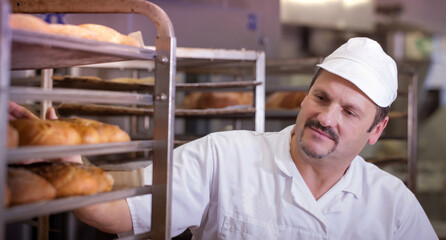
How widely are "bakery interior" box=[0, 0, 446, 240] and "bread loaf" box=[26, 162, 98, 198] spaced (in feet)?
0.24

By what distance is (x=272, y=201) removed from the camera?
1.59 metres

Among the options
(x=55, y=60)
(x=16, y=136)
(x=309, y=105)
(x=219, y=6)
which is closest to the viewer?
(x=16, y=136)

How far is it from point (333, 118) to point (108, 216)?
732 millimetres

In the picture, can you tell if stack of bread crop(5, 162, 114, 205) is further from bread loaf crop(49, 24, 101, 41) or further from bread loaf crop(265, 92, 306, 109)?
bread loaf crop(265, 92, 306, 109)

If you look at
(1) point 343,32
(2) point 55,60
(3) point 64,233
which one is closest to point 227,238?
(2) point 55,60

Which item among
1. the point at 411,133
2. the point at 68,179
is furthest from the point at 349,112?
the point at 411,133

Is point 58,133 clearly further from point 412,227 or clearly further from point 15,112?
point 412,227

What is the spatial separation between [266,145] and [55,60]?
922 mm

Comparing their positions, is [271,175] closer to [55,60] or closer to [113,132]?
[113,132]

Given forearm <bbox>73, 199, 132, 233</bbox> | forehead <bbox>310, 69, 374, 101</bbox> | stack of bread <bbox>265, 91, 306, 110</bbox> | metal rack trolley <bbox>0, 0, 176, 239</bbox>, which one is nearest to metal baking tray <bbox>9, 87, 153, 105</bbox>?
metal rack trolley <bbox>0, 0, 176, 239</bbox>

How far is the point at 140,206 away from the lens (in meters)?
1.37

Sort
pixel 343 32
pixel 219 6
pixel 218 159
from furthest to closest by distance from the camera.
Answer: pixel 343 32
pixel 219 6
pixel 218 159

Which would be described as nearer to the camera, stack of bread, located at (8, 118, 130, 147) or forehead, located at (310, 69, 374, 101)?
stack of bread, located at (8, 118, 130, 147)

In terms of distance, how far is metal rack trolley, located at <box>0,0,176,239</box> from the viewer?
0.72 meters
